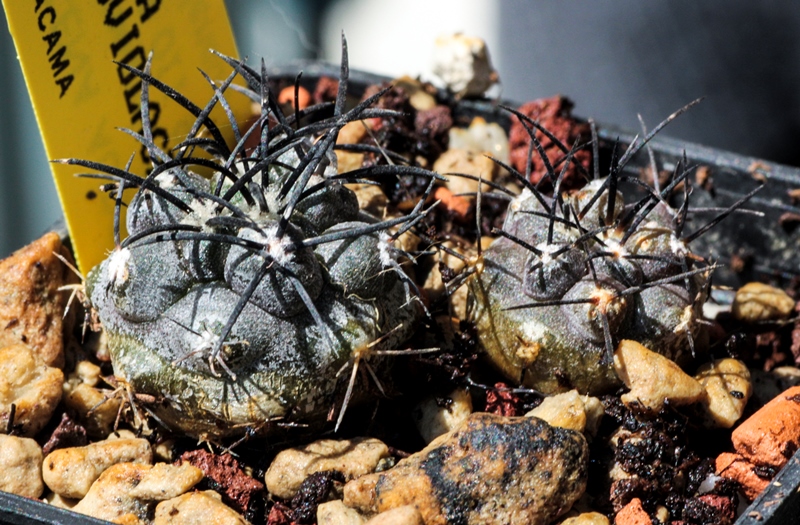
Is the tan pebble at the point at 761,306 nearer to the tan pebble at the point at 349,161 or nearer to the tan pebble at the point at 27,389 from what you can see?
the tan pebble at the point at 349,161

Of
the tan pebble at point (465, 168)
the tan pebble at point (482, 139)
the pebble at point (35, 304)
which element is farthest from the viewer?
the tan pebble at point (482, 139)

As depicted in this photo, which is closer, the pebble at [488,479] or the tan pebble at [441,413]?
the pebble at [488,479]

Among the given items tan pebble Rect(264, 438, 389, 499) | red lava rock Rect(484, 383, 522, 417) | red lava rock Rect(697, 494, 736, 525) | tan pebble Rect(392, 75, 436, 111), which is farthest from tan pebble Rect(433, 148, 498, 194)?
red lava rock Rect(697, 494, 736, 525)

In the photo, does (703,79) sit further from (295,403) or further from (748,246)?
(295,403)

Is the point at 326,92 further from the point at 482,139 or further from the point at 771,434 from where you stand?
the point at 771,434

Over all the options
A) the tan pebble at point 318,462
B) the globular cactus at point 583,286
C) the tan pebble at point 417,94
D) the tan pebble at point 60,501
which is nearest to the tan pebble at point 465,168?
the tan pebble at point 417,94

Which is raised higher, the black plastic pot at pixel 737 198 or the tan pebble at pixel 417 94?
the tan pebble at pixel 417 94

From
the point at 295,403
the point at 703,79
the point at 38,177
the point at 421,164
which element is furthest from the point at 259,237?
the point at 703,79
